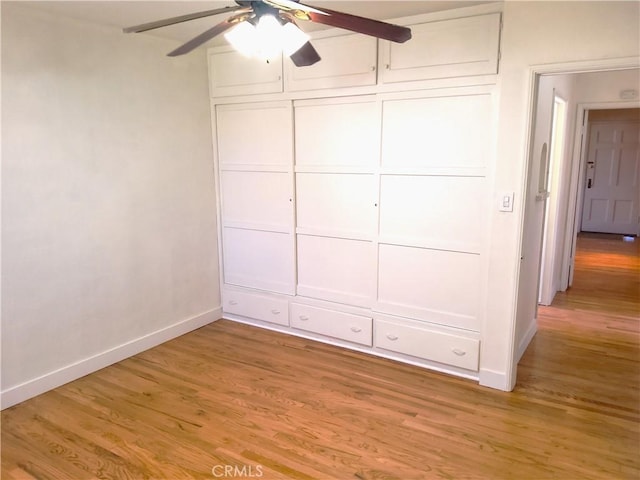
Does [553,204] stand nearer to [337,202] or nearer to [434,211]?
[434,211]

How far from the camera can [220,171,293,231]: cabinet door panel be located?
363 centimetres

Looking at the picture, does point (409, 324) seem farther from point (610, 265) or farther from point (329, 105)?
point (610, 265)

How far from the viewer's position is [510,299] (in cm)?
278

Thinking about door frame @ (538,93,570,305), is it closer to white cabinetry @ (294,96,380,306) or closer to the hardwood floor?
the hardwood floor

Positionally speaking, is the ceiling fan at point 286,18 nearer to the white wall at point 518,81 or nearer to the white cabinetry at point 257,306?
the white wall at point 518,81

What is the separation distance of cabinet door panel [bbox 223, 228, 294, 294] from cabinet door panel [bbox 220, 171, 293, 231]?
10cm

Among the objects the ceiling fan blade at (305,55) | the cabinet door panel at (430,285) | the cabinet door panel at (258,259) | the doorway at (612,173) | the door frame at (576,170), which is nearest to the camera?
the ceiling fan blade at (305,55)

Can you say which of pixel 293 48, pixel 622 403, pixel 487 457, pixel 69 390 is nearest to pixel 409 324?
pixel 487 457

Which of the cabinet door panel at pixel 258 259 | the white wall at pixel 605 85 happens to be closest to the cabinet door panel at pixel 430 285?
the cabinet door panel at pixel 258 259

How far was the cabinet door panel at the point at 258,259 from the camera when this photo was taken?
3732mm

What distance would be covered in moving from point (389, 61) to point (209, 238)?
210cm

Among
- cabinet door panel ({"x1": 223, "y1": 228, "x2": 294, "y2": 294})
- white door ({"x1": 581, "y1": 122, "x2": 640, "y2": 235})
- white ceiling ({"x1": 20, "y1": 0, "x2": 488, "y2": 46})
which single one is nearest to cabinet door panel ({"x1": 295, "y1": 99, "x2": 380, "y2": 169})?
white ceiling ({"x1": 20, "y1": 0, "x2": 488, "y2": 46})

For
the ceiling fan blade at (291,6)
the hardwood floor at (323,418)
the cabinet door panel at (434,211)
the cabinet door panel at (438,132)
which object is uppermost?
the ceiling fan blade at (291,6)

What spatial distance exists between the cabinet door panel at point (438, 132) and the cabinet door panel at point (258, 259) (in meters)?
1.17
